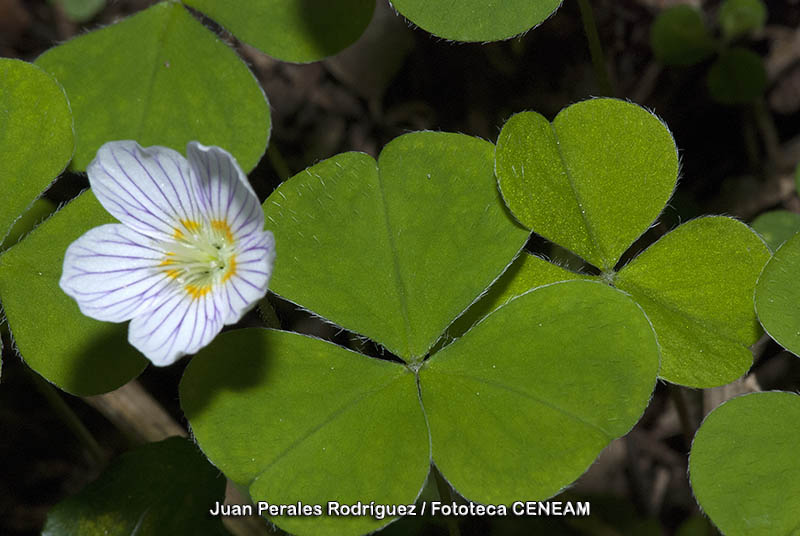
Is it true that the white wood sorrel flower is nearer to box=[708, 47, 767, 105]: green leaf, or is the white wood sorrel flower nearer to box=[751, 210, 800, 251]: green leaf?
box=[751, 210, 800, 251]: green leaf

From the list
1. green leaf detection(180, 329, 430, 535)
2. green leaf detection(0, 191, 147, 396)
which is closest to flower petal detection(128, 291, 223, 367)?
green leaf detection(180, 329, 430, 535)

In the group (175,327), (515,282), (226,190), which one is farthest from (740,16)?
(175,327)

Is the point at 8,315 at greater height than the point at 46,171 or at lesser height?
lesser

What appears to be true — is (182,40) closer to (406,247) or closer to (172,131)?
(172,131)

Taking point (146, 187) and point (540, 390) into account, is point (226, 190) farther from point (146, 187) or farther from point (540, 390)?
point (540, 390)

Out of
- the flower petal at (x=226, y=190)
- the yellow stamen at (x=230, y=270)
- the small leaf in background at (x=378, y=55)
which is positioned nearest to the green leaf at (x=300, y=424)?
the yellow stamen at (x=230, y=270)

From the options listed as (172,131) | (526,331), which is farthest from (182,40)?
(526,331)
